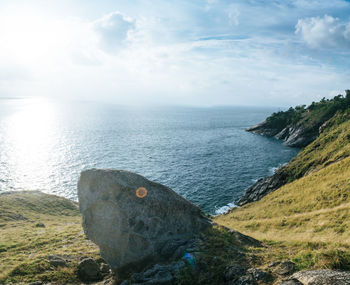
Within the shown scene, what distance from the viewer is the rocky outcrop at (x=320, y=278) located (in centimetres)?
930

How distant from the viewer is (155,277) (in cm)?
1438

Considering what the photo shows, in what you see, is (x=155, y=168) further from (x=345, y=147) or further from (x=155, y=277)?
(x=155, y=277)

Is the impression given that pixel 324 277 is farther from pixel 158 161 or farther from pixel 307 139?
pixel 307 139

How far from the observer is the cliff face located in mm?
63625

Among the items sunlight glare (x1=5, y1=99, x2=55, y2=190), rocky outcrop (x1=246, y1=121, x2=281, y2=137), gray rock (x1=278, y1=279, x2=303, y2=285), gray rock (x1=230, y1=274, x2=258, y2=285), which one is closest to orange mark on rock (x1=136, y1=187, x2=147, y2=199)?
gray rock (x1=230, y1=274, x2=258, y2=285)

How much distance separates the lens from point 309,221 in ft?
108

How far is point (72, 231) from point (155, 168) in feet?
196

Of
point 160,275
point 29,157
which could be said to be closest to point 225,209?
point 160,275

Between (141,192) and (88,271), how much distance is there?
7.41 metres

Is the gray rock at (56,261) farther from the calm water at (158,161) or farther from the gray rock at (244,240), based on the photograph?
the calm water at (158,161)

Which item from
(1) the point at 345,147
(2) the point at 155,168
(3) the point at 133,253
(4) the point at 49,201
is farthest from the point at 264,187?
(4) the point at 49,201

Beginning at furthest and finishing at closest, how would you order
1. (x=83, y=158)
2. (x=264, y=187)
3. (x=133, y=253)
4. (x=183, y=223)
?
(x=83, y=158), (x=264, y=187), (x=183, y=223), (x=133, y=253)

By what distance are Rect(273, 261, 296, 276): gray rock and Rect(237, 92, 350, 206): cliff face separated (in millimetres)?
52305

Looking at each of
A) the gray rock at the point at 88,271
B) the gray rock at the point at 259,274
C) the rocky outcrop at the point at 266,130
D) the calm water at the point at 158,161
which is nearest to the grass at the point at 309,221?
the gray rock at the point at 259,274
